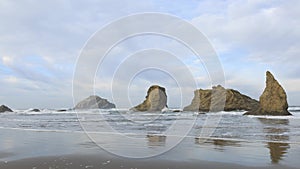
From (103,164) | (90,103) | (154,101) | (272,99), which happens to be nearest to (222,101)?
(154,101)

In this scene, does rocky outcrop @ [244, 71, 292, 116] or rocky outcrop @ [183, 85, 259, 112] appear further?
rocky outcrop @ [183, 85, 259, 112]

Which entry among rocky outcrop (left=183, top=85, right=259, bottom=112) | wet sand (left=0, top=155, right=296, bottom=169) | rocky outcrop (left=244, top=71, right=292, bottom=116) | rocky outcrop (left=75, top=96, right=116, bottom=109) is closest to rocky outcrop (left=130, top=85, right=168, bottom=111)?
rocky outcrop (left=183, top=85, right=259, bottom=112)

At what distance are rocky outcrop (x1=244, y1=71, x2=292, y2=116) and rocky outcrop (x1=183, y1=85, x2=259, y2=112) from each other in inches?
503

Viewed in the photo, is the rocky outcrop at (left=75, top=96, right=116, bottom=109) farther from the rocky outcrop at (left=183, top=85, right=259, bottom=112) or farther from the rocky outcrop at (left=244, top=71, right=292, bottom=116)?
the rocky outcrop at (left=244, top=71, right=292, bottom=116)

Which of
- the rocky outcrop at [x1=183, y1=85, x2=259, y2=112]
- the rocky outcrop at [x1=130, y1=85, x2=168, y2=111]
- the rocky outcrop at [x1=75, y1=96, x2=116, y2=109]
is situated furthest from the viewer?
the rocky outcrop at [x1=130, y1=85, x2=168, y2=111]

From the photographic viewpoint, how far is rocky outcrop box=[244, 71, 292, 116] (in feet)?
113

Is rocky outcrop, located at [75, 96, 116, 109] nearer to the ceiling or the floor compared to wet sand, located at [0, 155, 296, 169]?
nearer to the ceiling

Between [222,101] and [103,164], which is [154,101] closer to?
[222,101]

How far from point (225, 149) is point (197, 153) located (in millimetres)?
1282

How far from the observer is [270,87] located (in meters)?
35.8

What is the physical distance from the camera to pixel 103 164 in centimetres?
788

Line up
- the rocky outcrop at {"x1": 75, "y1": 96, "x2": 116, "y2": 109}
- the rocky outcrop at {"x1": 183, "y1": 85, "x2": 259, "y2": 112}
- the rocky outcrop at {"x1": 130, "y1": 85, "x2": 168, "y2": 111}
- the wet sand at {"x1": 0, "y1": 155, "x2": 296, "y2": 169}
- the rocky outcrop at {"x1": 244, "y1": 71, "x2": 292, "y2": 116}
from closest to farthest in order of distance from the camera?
the wet sand at {"x1": 0, "y1": 155, "x2": 296, "y2": 169} < the rocky outcrop at {"x1": 75, "y1": 96, "x2": 116, "y2": 109} < the rocky outcrop at {"x1": 244, "y1": 71, "x2": 292, "y2": 116} < the rocky outcrop at {"x1": 183, "y1": 85, "x2": 259, "y2": 112} < the rocky outcrop at {"x1": 130, "y1": 85, "x2": 168, "y2": 111}

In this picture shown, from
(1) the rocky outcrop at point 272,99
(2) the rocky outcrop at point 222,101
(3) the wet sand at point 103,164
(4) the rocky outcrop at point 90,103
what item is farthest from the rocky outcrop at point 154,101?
(3) the wet sand at point 103,164

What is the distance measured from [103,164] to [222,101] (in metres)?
49.4
